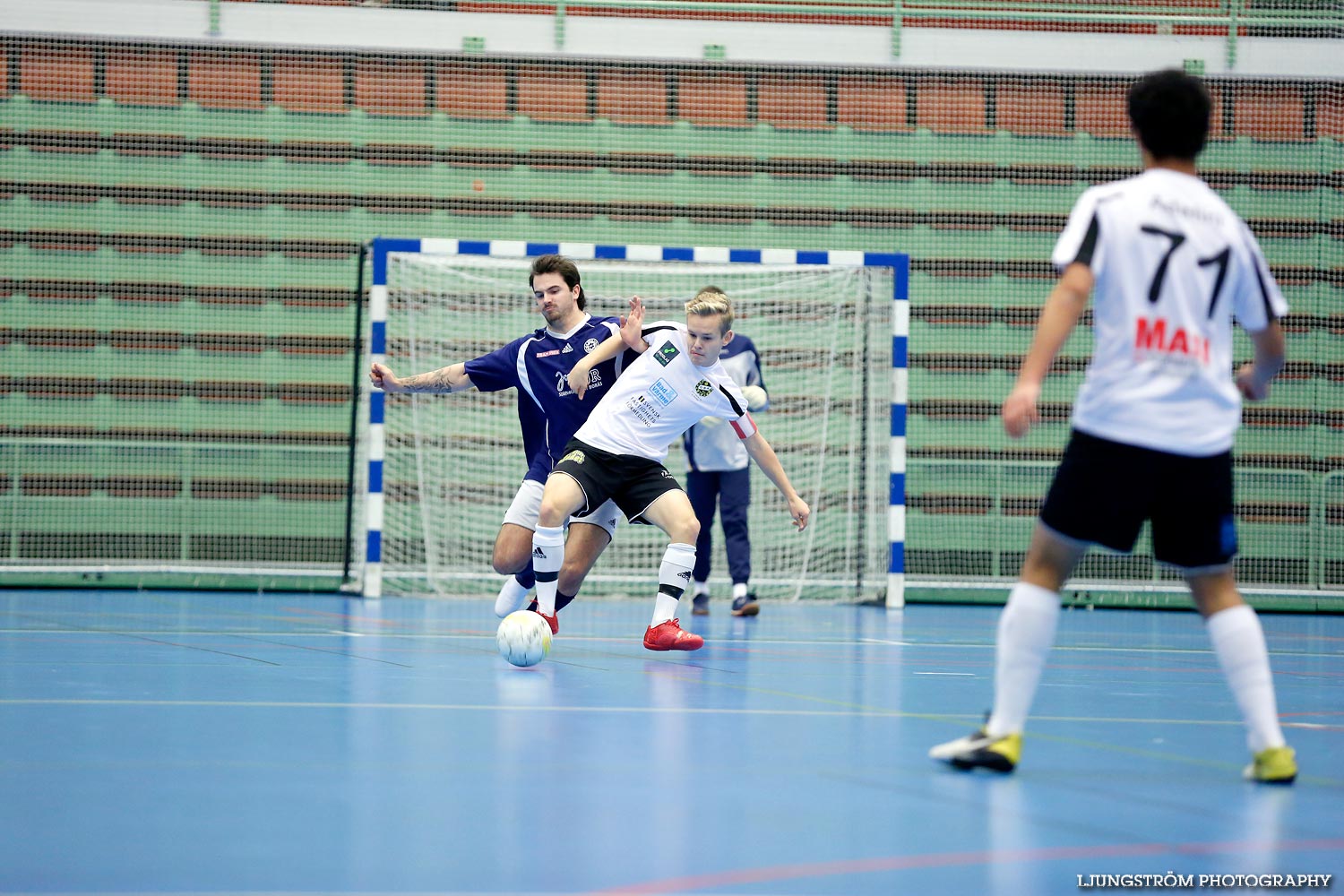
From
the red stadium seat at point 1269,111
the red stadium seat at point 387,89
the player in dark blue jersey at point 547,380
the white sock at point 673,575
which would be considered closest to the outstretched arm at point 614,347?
the player in dark blue jersey at point 547,380

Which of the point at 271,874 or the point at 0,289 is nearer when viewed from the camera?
the point at 271,874

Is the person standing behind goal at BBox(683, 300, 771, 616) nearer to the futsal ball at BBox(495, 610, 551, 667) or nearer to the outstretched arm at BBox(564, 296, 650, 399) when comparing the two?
the outstretched arm at BBox(564, 296, 650, 399)

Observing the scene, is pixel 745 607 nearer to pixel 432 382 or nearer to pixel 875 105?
pixel 432 382

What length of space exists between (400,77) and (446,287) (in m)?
2.85

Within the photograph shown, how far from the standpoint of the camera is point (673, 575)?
6.09 meters

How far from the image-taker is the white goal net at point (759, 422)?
11328mm

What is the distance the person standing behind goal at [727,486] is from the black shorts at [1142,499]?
571 centimetres

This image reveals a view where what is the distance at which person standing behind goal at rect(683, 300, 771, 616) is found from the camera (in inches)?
355

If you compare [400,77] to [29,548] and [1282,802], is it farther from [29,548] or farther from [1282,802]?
[1282,802]

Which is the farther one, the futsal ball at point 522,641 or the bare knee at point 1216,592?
the futsal ball at point 522,641

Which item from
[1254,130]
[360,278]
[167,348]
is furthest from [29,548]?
[1254,130]

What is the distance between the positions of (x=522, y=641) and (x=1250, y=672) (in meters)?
2.96

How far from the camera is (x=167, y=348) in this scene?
12.8 m

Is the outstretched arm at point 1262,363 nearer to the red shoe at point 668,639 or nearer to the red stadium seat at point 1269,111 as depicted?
the red shoe at point 668,639
